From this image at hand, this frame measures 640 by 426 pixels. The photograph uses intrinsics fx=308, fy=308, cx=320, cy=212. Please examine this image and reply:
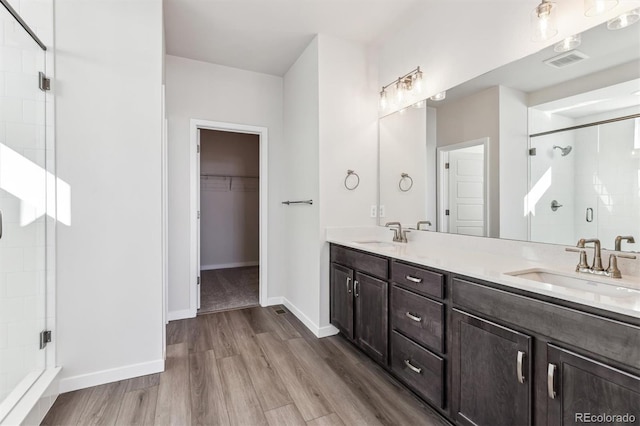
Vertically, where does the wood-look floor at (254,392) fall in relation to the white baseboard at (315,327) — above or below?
below

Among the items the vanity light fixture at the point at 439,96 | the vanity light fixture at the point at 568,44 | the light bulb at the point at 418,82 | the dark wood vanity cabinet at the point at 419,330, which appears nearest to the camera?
the vanity light fixture at the point at 568,44

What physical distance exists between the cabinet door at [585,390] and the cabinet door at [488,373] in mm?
86

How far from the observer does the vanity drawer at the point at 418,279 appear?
1.64m

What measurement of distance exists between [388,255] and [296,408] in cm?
107

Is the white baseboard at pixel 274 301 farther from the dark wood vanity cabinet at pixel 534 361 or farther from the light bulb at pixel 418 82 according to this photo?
the light bulb at pixel 418 82

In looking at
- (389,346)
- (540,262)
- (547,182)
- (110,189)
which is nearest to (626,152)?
(547,182)

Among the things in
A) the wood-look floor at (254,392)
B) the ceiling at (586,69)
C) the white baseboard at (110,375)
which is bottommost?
the wood-look floor at (254,392)

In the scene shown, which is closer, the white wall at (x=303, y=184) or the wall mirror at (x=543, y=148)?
the wall mirror at (x=543, y=148)

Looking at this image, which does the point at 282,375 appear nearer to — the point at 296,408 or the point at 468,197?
the point at 296,408

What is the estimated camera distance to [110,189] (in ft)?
6.79

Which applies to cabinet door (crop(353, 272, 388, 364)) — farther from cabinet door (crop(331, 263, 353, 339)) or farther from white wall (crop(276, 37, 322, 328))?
white wall (crop(276, 37, 322, 328))

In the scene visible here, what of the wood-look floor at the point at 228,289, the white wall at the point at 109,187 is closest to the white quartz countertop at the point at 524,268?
the white wall at the point at 109,187

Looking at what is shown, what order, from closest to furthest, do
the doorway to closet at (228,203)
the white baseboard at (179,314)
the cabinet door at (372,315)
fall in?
the cabinet door at (372,315)
the white baseboard at (179,314)
the doorway to closet at (228,203)

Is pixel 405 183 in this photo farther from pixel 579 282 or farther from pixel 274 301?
pixel 274 301
